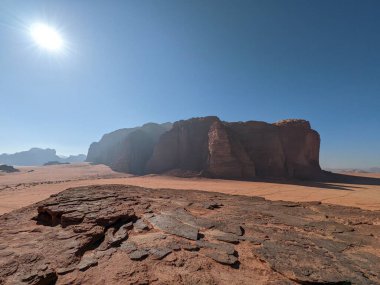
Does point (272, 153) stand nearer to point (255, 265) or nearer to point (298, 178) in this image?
point (298, 178)

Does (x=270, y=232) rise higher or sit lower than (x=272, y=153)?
lower

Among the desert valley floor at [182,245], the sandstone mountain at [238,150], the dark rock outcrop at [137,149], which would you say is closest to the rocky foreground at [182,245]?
the desert valley floor at [182,245]

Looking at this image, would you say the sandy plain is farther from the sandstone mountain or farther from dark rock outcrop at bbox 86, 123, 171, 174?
dark rock outcrop at bbox 86, 123, 171, 174

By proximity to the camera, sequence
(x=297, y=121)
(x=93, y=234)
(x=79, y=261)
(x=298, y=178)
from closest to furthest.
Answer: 1. (x=79, y=261)
2. (x=93, y=234)
3. (x=298, y=178)
4. (x=297, y=121)

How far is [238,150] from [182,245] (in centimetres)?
2886

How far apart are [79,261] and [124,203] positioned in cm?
356

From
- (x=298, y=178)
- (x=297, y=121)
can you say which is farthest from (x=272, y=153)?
(x=297, y=121)

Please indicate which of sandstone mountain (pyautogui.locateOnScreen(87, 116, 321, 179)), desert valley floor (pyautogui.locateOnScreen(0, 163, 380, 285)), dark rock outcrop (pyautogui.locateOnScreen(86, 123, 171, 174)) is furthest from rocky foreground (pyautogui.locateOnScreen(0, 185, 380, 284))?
dark rock outcrop (pyautogui.locateOnScreen(86, 123, 171, 174))

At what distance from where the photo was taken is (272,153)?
113 feet

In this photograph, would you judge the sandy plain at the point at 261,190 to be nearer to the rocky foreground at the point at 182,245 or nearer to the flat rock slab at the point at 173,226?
the rocky foreground at the point at 182,245

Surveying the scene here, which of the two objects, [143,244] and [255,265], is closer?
[255,265]

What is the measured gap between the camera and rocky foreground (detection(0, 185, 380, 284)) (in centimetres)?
363

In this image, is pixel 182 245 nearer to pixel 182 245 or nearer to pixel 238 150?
pixel 182 245

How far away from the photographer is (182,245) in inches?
185
